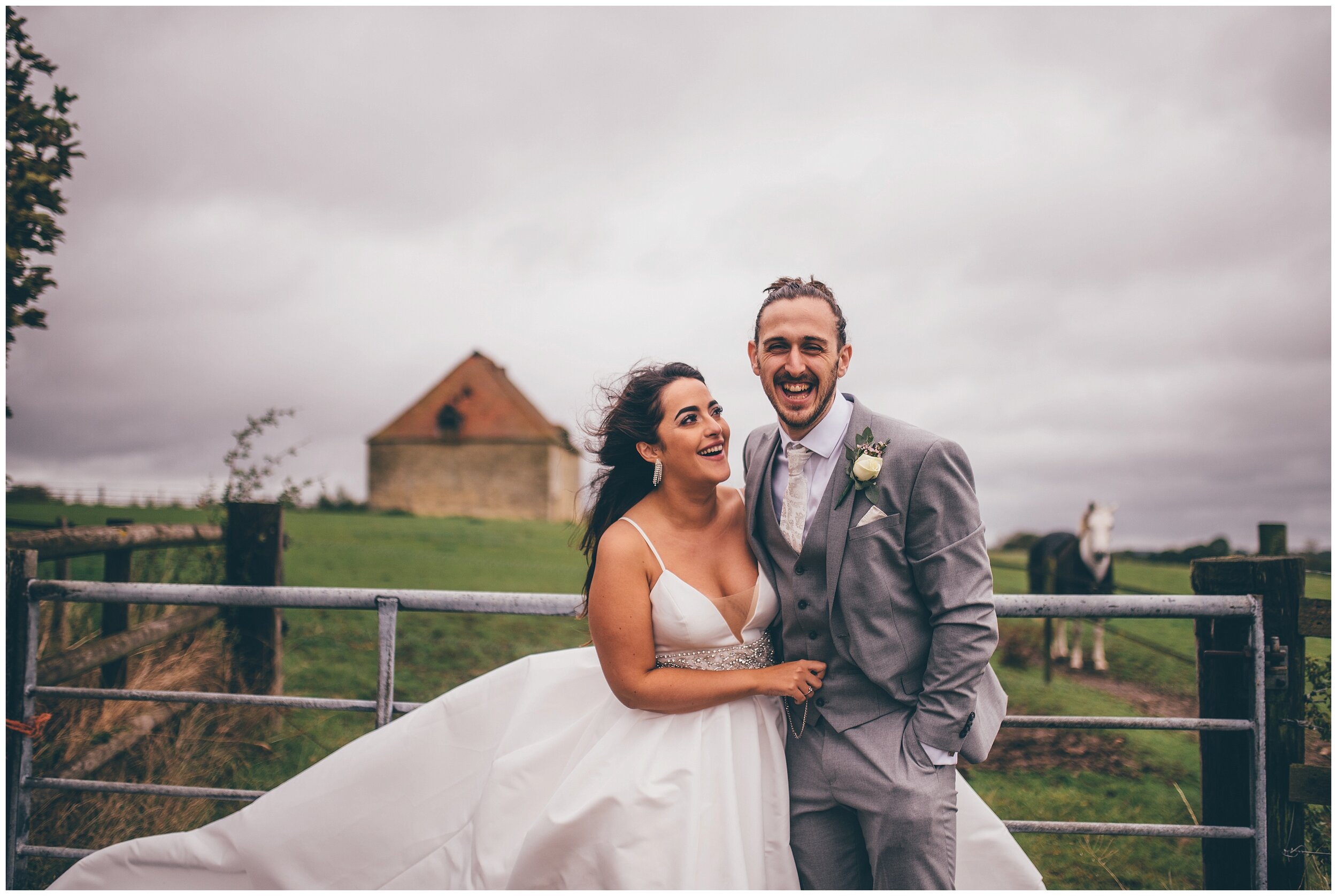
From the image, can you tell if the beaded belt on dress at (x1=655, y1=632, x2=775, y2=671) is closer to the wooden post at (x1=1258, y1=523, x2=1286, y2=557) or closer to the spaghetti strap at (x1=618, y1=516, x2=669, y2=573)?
the spaghetti strap at (x1=618, y1=516, x2=669, y2=573)

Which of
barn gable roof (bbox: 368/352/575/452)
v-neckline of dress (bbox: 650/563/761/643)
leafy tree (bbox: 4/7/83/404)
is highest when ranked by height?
barn gable roof (bbox: 368/352/575/452)

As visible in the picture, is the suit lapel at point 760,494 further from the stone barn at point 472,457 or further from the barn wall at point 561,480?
the stone barn at point 472,457

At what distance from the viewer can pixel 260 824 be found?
267 centimetres

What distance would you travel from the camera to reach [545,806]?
240 cm

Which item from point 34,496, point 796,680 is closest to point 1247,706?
point 796,680

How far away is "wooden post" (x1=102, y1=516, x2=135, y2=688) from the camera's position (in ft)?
14.1

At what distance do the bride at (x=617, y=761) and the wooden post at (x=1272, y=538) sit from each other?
7.14 feet

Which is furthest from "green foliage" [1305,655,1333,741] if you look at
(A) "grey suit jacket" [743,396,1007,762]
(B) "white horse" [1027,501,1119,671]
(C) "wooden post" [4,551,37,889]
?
(B) "white horse" [1027,501,1119,671]

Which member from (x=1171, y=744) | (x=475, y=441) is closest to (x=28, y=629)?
(x=1171, y=744)

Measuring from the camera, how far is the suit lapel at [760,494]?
254 cm

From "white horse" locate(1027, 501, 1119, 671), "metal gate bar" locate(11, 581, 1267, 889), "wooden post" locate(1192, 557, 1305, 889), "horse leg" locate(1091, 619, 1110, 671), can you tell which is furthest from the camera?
"white horse" locate(1027, 501, 1119, 671)

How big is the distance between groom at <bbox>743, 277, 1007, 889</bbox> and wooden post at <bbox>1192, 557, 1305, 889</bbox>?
51.7 inches

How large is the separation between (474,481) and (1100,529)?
30843 millimetres

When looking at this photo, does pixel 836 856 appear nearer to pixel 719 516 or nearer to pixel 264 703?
pixel 719 516
